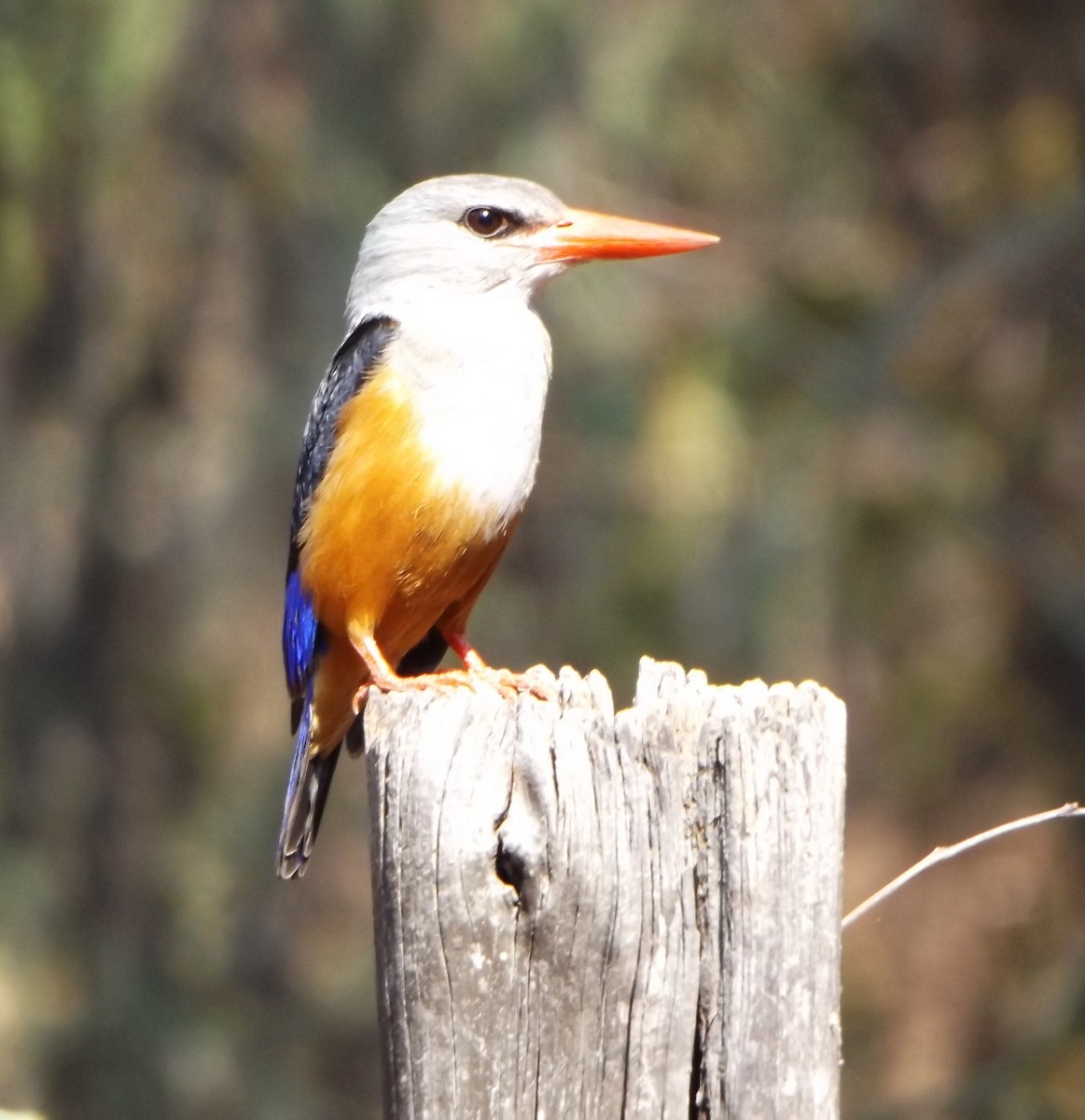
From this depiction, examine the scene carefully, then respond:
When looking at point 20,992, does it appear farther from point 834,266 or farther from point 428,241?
point 834,266

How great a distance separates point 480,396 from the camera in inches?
183

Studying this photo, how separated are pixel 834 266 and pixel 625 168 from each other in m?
1.35

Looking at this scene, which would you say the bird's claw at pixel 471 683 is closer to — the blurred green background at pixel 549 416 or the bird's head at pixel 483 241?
the bird's head at pixel 483 241

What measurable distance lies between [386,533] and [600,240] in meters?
1.14

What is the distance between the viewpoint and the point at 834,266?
947 cm

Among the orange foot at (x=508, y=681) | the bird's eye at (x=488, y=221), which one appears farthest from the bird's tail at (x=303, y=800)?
the bird's eye at (x=488, y=221)

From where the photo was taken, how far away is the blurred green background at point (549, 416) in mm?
8133

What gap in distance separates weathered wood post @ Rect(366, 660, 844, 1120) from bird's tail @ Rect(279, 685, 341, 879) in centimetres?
217

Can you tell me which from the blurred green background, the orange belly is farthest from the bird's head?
the blurred green background

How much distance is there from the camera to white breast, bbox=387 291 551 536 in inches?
180

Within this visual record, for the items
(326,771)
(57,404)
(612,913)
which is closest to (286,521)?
(57,404)

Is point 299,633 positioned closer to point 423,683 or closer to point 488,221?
point 423,683

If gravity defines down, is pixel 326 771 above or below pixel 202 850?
below

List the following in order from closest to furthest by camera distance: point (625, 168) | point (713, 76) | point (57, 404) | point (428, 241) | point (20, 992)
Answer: point (428, 241), point (20, 992), point (57, 404), point (713, 76), point (625, 168)
